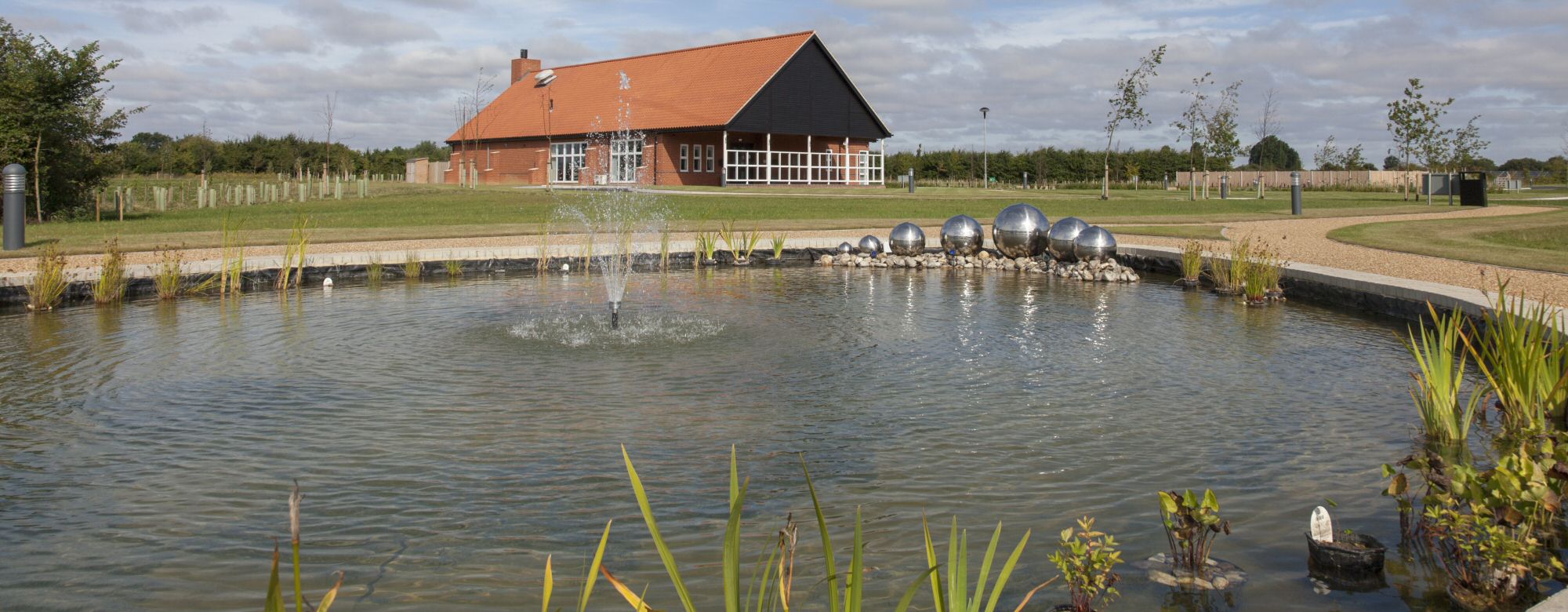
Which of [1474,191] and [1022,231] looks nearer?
[1022,231]

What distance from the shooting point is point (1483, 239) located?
2012 centimetres

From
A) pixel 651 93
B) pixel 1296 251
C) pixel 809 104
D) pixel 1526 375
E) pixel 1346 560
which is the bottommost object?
→ pixel 1346 560

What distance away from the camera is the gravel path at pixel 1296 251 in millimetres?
12734

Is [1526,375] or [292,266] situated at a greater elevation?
[292,266]

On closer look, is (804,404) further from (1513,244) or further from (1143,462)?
(1513,244)

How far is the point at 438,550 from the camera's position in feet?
16.5

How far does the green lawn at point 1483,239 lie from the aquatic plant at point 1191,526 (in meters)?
11.6

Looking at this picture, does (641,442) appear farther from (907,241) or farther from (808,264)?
(907,241)

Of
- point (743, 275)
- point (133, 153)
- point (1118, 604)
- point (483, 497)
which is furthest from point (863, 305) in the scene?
point (133, 153)

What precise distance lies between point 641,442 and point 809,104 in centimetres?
4623

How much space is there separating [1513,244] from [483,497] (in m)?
18.8

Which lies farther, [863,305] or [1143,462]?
[863,305]

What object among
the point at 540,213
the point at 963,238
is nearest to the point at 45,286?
the point at 963,238

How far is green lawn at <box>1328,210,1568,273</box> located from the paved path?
37 cm
